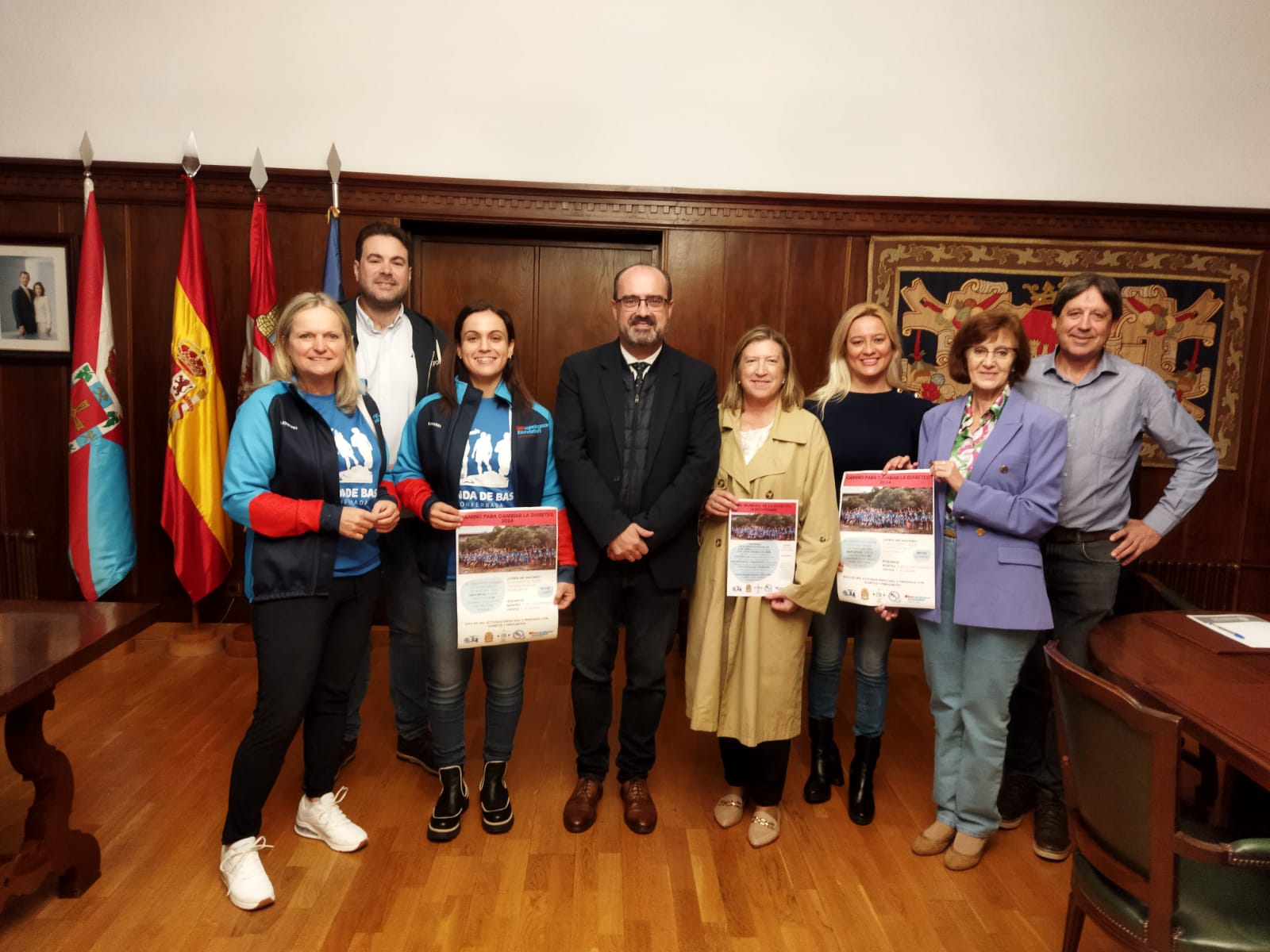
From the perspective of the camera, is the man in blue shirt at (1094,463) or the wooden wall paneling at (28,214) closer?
the man in blue shirt at (1094,463)

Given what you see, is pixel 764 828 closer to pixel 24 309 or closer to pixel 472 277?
pixel 472 277

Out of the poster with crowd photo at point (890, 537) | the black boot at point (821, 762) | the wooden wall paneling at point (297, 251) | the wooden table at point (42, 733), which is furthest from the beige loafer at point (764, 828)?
the wooden wall paneling at point (297, 251)

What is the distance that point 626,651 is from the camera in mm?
2320

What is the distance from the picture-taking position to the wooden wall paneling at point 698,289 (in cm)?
394

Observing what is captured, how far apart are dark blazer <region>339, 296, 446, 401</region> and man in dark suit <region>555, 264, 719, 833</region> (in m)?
0.68

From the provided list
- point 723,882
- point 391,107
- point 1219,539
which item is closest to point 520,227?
point 391,107

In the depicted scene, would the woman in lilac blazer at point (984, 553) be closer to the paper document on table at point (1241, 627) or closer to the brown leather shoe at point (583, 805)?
the paper document on table at point (1241, 627)

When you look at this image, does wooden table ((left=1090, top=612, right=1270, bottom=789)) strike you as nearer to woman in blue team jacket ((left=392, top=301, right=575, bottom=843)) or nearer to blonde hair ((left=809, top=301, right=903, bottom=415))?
blonde hair ((left=809, top=301, right=903, bottom=415))

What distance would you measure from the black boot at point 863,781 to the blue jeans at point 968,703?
230 mm

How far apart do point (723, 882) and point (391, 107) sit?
3678 millimetres

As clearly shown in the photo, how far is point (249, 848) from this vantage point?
2014 mm

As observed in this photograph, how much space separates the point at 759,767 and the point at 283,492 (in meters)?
1.58

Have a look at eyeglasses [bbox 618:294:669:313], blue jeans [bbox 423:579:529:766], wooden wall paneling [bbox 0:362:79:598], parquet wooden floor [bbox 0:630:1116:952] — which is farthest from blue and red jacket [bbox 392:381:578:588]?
wooden wall paneling [bbox 0:362:79:598]

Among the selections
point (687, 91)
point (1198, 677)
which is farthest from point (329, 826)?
point (687, 91)
